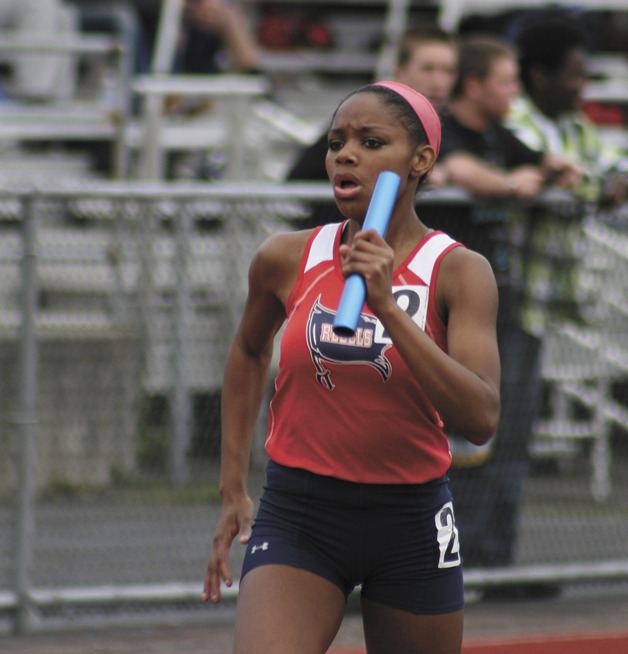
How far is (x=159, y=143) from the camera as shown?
10.6 meters

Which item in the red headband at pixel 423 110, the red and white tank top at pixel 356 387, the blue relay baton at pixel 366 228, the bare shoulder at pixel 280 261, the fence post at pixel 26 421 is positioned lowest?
the fence post at pixel 26 421

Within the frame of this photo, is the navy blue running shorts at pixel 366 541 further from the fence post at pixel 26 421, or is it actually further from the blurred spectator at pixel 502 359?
the blurred spectator at pixel 502 359

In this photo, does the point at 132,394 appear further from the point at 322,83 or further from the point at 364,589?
the point at 322,83

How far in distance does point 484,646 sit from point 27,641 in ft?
6.11

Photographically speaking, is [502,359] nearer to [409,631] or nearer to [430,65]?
[430,65]

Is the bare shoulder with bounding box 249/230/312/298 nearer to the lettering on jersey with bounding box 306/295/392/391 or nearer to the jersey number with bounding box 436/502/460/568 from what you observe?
the lettering on jersey with bounding box 306/295/392/391

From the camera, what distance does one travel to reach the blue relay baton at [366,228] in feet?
10.8

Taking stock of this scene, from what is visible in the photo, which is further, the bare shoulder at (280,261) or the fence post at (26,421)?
the fence post at (26,421)

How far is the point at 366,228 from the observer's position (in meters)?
3.55

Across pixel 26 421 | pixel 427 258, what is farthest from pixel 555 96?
pixel 427 258

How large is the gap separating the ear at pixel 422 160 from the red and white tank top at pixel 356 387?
0.56 feet

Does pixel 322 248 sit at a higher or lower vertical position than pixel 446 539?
higher

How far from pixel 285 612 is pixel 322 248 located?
3.05ft

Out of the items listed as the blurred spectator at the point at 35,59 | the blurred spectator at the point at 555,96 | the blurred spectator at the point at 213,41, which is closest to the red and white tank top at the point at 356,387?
the blurred spectator at the point at 555,96
